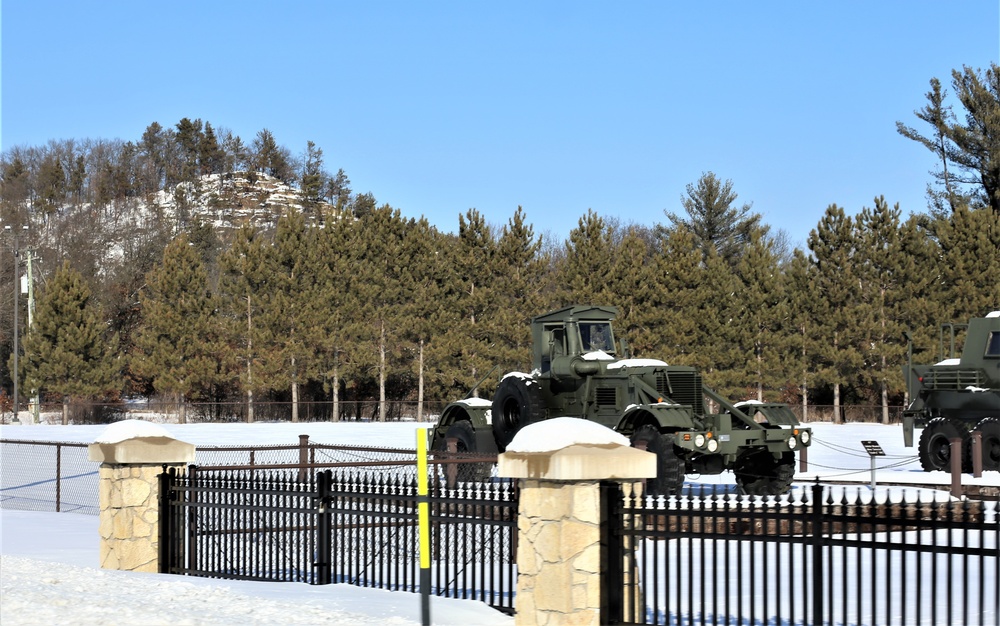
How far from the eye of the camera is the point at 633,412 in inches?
816

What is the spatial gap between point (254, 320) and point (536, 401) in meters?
38.4

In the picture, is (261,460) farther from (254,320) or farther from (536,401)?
(254,320)

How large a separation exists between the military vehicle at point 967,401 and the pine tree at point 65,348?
4363 centimetres

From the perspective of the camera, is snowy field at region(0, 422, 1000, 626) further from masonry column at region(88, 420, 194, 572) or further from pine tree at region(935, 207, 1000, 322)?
pine tree at region(935, 207, 1000, 322)

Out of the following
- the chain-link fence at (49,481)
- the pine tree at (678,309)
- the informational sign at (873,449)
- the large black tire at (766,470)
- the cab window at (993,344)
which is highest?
the pine tree at (678,309)

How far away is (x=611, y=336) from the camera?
23328 millimetres

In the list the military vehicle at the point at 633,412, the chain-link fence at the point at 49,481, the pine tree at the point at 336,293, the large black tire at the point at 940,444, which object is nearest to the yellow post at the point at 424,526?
the chain-link fence at the point at 49,481

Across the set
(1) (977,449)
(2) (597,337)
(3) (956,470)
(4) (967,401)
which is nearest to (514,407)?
(2) (597,337)

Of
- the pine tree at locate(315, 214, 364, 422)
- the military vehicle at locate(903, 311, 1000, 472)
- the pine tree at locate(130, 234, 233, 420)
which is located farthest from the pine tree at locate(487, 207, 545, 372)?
the military vehicle at locate(903, 311, 1000, 472)

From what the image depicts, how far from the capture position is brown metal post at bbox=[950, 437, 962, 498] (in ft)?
65.0

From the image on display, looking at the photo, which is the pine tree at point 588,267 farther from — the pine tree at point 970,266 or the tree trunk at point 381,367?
the pine tree at point 970,266

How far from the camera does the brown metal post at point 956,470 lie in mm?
19812

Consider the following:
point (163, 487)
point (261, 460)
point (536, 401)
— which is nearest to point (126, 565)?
point (163, 487)

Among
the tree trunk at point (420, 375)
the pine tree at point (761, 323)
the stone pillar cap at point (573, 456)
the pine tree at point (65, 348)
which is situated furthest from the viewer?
the tree trunk at point (420, 375)
